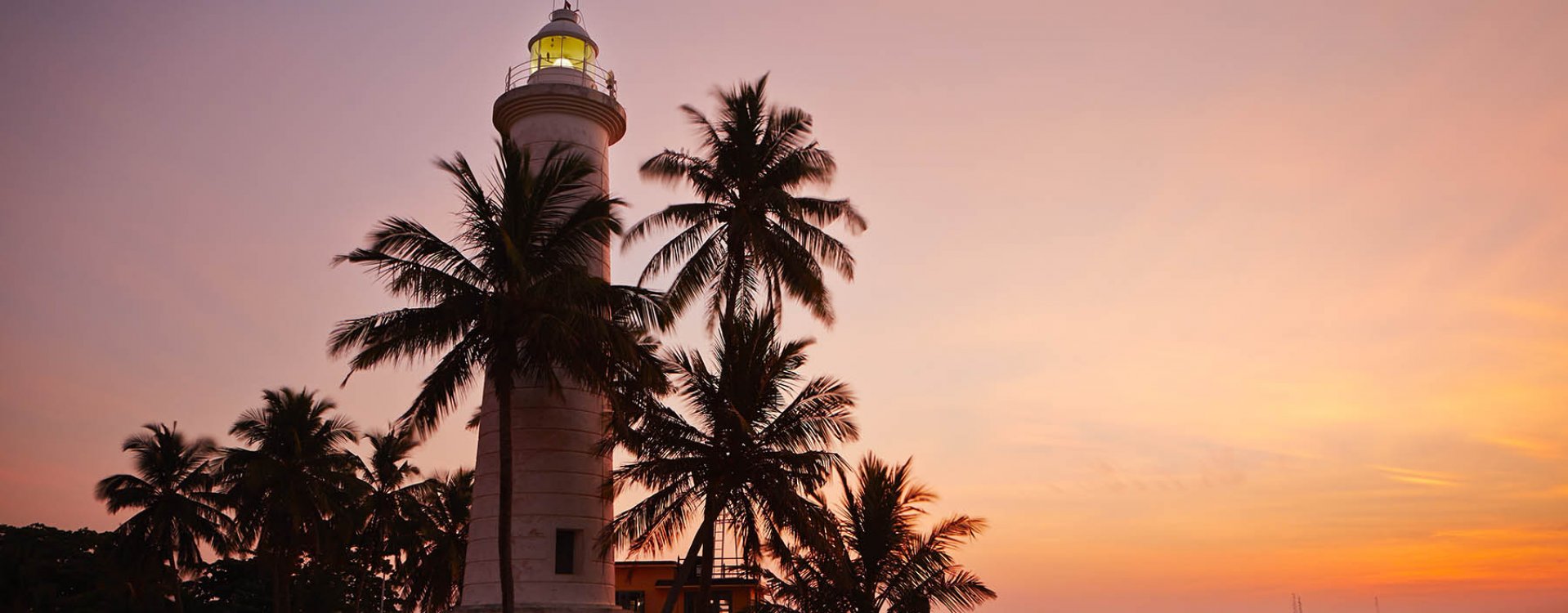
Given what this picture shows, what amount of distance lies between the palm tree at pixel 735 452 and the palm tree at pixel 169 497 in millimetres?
28266

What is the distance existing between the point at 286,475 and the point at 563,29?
2315cm

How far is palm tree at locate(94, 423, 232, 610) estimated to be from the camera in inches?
1789

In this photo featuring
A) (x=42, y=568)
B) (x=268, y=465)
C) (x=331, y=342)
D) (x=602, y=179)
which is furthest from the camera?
(x=42, y=568)

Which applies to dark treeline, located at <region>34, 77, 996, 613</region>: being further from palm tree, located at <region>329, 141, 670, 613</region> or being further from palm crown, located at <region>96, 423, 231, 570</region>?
palm crown, located at <region>96, 423, 231, 570</region>

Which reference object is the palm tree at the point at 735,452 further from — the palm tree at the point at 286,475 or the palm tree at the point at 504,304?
the palm tree at the point at 286,475

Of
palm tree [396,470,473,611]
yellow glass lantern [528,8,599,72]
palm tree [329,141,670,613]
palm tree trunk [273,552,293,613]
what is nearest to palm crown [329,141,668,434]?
palm tree [329,141,670,613]

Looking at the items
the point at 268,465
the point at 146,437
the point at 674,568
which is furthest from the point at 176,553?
the point at 674,568

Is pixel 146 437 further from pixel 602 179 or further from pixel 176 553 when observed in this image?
pixel 602 179

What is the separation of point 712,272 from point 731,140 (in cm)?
337

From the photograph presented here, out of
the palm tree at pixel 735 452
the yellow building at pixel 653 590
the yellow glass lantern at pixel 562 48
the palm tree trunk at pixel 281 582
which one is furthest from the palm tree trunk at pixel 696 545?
the palm tree trunk at pixel 281 582

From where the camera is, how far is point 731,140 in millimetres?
28922

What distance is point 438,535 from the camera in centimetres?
4984

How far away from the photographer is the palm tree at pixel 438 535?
4223 cm

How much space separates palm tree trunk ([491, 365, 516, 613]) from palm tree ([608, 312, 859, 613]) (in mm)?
3134
